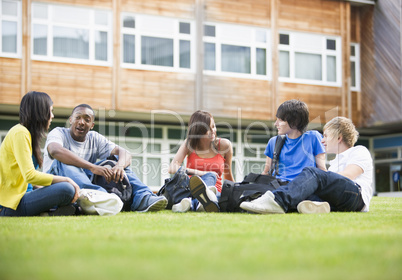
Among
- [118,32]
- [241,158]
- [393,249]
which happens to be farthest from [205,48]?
[393,249]

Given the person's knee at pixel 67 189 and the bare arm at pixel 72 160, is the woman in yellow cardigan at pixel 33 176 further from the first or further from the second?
the bare arm at pixel 72 160

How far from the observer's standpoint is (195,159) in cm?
649

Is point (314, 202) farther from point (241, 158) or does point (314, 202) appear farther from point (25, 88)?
point (241, 158)

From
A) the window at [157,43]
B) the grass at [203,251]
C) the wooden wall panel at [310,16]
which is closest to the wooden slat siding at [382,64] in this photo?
the wooden wall panel at [310,16]

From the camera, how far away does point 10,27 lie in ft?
49.8

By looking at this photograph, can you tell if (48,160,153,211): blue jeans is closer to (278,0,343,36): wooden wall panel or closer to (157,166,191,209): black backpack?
(157,166,191,209): black backpack

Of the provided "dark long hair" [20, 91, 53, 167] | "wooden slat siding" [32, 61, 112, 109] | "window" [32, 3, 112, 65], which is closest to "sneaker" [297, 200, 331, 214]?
"dark long hair" [20, 91, 53, 167]

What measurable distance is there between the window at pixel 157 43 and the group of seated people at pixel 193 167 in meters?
10.5

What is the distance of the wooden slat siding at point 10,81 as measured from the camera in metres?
14.5

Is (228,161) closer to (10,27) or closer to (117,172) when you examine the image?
(117,172)

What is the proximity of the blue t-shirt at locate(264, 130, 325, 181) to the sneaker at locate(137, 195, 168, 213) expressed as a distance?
1286 millimetres

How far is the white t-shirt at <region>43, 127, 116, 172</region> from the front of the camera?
570 cm

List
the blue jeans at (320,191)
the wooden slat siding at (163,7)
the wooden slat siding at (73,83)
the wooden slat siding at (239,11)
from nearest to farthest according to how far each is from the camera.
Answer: the blue jeans at (320,191) → the wooden slat siding at (73,83) → the wooden slat siding at (163,7) → the wooden slat siding at (239,11)

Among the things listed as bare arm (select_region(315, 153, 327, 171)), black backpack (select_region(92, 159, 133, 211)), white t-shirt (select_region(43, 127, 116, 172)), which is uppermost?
white t-shirt (select_region(43, 127, 116, 172))
